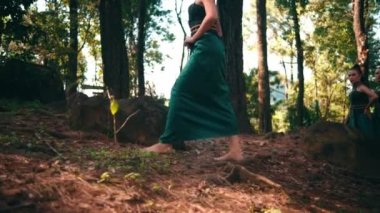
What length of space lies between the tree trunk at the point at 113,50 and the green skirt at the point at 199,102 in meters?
4.86

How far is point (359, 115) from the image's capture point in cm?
722

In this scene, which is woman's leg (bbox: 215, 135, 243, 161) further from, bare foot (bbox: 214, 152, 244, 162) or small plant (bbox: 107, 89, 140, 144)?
small plant (bbox: 107, 89, 140, 144)

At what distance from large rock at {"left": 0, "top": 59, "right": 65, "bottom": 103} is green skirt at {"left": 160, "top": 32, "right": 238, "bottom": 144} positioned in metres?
7.05

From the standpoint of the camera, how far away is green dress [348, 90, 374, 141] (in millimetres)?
7105

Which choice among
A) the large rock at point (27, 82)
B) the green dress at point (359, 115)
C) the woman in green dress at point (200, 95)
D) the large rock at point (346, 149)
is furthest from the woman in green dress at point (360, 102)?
the large rock at point (27, 82)

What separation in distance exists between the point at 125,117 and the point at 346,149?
3.16 m

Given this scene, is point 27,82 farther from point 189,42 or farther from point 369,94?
point 369,94

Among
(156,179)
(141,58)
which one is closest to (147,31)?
(141,58)

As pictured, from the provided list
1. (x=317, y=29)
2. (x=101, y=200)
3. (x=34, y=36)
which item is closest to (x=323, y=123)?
(x=101, y=200)

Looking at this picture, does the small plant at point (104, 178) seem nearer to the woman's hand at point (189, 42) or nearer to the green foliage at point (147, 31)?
the woman's hand at point (189, 42)

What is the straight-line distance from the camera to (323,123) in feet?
22.3

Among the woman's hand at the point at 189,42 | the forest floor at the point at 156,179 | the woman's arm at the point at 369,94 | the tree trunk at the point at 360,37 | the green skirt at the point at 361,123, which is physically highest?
the tree trunk at the point at 360,37

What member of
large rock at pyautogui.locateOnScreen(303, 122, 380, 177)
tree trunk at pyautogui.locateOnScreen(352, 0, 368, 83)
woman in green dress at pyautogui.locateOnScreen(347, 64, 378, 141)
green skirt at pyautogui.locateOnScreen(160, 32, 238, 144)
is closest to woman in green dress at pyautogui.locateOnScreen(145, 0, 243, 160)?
green skirt at pyautogui.locateOnScreen(160, 32, 238, 144)

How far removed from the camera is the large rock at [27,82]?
1060 centimetres
